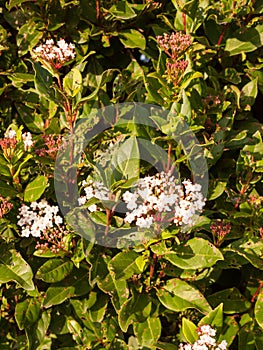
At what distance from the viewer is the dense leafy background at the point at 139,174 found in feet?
8.04

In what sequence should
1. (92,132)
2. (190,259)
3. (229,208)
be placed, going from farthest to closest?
(229,208)
(92,132)
(190,259)

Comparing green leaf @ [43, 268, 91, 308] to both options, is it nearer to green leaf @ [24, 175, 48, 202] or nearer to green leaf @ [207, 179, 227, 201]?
green leaf @ [24, 175, 48, 202]

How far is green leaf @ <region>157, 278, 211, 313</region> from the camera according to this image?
Result: 246 cm

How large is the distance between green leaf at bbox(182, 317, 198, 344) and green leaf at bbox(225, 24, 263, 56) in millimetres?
1397

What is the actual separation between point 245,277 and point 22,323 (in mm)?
1107

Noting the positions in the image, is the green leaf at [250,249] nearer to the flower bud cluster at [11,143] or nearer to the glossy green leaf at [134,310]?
the glossy green leaf at [134,310]

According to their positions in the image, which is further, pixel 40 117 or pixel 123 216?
pixel 40 117

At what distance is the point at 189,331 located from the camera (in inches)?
95.7

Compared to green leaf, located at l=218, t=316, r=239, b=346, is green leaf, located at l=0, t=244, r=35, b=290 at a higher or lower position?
higher

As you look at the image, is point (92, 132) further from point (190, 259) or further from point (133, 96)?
point (190, 259)

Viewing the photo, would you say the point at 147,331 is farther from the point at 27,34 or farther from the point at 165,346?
the point at 27,34

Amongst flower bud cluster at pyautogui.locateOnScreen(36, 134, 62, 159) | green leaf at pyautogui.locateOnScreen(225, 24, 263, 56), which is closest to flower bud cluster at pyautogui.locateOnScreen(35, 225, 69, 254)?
flower bud cluster at pyautogui.locateOnScreen(36, 134, 62, 159)

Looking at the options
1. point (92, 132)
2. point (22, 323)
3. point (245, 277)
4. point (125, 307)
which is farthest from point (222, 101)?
point (22, 323)

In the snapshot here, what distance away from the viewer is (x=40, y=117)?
2.85m
